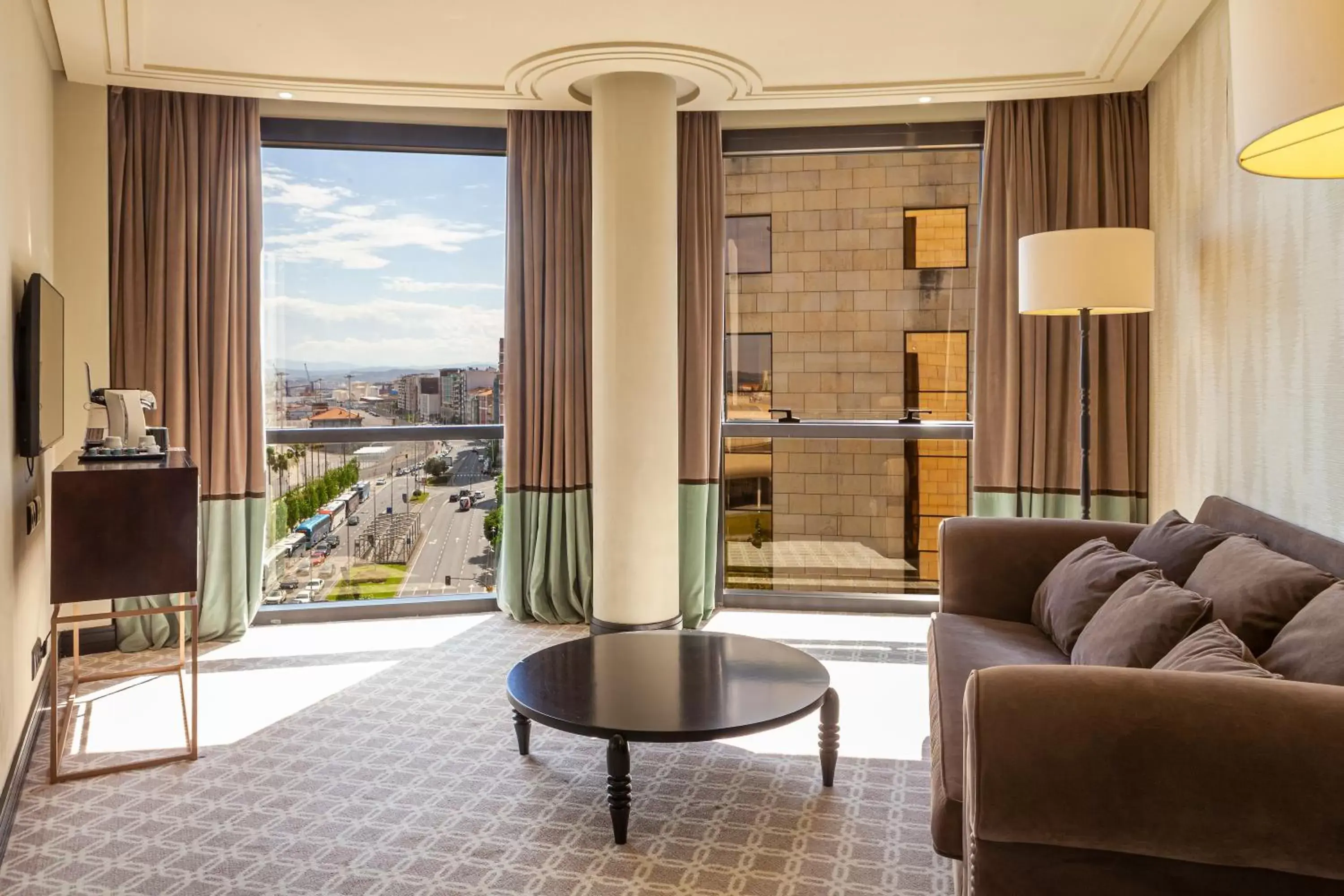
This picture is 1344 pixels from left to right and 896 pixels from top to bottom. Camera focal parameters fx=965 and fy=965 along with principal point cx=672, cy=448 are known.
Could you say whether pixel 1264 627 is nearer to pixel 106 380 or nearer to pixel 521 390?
pixel 521 390

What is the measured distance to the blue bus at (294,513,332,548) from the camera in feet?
17.0

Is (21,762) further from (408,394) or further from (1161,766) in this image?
(1161,766)

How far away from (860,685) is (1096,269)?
6.41ft

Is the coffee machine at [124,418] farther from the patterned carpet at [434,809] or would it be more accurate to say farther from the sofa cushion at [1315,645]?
the sofa cushion at [1315,645]

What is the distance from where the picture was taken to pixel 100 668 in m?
4.32

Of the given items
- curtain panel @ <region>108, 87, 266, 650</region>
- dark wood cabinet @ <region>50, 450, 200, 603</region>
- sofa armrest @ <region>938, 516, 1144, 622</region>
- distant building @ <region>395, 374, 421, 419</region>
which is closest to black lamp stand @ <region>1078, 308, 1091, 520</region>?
sofa armrest @ <region>938, 516, 1144, 622</region>

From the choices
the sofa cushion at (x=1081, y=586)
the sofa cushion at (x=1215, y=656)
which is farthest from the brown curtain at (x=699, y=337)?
the sofa cushion at (x=1215, y=656)

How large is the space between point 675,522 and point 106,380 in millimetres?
2824

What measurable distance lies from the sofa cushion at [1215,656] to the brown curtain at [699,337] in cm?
326

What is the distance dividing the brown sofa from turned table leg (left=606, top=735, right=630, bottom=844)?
110 cm

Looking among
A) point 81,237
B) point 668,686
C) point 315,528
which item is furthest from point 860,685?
point 81,237

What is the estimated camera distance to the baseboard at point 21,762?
2725 millimetres

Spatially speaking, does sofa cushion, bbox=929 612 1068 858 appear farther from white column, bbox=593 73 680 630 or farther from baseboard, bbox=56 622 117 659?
baseboard, bbox=56 622 117 659

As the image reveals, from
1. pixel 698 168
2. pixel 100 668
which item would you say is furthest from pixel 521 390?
pixel 100 668
